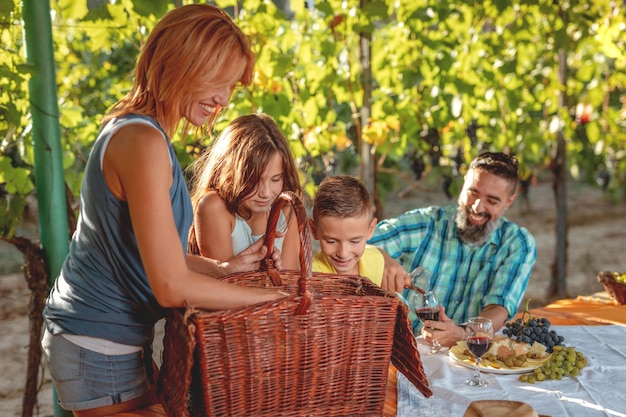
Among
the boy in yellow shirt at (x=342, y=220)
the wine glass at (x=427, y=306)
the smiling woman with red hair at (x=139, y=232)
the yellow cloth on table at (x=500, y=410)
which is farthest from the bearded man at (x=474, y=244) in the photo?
the smiling woman with red hair at (x=139, y=232)

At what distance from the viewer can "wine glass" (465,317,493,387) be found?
188 cm

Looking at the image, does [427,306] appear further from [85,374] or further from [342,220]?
[85,374]

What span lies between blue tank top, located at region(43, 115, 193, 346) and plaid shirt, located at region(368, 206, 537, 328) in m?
1.55

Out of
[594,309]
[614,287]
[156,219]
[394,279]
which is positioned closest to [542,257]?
[614,287]

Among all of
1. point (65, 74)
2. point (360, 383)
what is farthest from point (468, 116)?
point (360, 383)

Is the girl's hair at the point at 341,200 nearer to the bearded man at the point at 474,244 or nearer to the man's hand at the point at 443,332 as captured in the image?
the man's hand at the point at 443,332

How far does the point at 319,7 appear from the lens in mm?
3572

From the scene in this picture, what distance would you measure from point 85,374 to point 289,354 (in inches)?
18.5

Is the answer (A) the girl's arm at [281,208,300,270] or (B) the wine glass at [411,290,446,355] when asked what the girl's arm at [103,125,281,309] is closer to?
(A) the girl's arm at [281,208,300,270]

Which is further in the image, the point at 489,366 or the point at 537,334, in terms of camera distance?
the point at 537,334

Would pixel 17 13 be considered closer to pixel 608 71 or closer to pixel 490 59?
pixel 490 59

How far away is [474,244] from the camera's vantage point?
290 centimetres

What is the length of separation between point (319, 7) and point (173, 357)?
247 centimetres

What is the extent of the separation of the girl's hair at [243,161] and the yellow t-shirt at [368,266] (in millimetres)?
348
